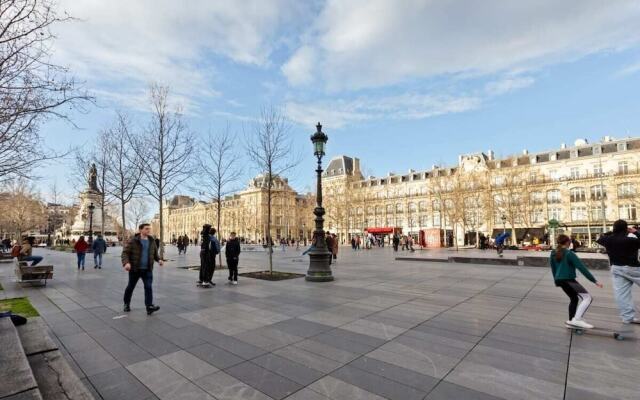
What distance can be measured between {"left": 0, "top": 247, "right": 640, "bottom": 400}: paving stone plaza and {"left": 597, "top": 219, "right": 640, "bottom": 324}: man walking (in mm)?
347

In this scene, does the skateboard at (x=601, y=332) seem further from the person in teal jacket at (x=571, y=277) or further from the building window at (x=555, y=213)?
the building window at (x=555, y=213)

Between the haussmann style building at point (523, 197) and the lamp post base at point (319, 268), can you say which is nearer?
the lamp post base at point (319, 268)

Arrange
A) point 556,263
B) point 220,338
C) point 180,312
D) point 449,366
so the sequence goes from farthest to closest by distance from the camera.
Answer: point 180,312, point 556,263, point 220,338, point 449,366

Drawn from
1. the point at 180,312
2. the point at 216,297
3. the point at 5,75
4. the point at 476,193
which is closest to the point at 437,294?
the point at 216,297

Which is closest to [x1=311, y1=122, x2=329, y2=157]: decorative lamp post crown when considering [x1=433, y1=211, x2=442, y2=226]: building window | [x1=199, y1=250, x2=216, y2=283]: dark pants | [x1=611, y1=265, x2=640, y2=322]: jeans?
[x1=199, y1=250, x2=216, y2=283]: dark pants

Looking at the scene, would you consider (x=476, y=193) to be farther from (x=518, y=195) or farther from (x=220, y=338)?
(x=220, y=338)

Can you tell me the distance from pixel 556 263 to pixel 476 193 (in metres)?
56.2

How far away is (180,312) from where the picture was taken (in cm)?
693

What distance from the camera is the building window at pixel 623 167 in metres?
53.4

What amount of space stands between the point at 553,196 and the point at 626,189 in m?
9.53

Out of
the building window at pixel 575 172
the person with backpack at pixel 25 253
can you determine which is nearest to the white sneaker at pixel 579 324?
the person with backpack at pixel 25 253

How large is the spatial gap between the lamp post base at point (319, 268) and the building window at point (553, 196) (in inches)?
2433

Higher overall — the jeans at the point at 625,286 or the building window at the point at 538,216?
the building window at the point at 538,216

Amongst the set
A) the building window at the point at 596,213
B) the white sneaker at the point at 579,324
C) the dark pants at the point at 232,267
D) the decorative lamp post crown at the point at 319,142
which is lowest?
the white sneaker at the point at 579,324
